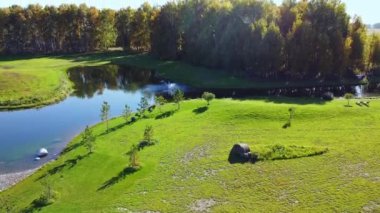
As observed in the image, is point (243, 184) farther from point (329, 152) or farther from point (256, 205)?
point (329, 152)

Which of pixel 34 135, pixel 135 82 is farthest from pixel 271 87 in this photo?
pixel 34 135

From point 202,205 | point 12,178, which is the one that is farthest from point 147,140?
point 202,205

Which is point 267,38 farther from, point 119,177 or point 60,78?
point 119,177

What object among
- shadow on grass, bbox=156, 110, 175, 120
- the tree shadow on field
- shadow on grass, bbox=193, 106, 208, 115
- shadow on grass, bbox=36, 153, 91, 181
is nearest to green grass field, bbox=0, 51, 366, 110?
the tree shadow on field

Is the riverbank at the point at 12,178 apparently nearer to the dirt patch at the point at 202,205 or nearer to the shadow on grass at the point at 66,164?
the shadow on grass at the point at 66,164

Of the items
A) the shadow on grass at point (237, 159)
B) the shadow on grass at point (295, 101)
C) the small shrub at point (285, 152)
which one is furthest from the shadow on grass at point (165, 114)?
the small shrub at point (285, 152)

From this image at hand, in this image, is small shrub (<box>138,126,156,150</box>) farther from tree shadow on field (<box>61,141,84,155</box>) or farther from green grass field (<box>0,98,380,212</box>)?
tree shadow on field (<box>61,141,84,155</box>)
